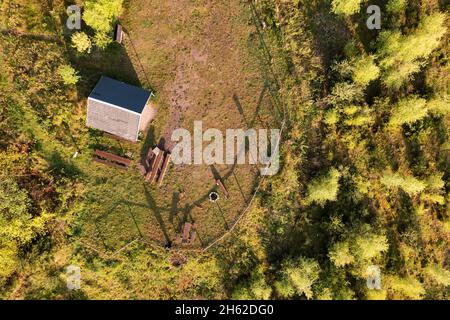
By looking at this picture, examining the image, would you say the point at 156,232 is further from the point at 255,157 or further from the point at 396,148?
the point at 396,148

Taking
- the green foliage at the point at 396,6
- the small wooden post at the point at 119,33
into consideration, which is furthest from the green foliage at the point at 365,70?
the small wooden post at the point at 119,33

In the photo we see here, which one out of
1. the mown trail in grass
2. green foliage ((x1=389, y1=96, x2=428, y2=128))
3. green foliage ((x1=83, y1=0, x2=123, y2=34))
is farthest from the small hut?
green foliage ((x1=389, y1=96, x2=428, y2=128))

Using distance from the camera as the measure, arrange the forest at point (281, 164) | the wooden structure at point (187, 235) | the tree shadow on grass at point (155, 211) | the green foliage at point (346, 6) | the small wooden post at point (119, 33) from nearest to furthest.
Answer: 1. the green foliage at point (346, 6)
2. the small wooden post at point (119, 33)
3. the forest at point (281, 164)
4. the wooden structure at point (187, 235)
5. the tree shadow on grass at point (155, 211)

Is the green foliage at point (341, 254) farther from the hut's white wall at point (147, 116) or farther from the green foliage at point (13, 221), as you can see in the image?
the green foliage at point (13, 221)

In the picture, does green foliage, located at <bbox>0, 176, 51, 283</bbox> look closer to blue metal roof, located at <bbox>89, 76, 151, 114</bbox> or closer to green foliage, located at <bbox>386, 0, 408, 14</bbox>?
blue metal roof, located at <bbox>89, 76, 151, 114</bbox>

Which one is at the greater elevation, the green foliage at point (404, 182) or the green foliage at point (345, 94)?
the green foliage at point (345, 94)
